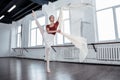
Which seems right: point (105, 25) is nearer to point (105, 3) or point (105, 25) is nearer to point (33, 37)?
point (105, 3)

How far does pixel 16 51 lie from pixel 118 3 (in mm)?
9746

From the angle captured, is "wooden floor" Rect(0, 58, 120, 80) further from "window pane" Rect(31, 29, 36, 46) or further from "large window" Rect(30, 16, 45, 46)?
"window pane" Rect(31, 29, 36, 46)

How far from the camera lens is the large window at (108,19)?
5.06 meters

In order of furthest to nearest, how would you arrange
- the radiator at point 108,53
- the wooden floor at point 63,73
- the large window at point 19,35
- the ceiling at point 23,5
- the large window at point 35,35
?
the large window at point 19,35 < the large window at point 35,35 < the ceiling at point 23,5 < the radiator at point 108,53 < the wooden floor at point 63,73

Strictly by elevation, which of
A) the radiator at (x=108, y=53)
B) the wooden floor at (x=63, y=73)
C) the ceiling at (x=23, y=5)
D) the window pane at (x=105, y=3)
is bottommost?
the wooden floor at (x=63, y=73)

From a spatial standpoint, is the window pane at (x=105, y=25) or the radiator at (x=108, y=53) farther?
the window pane at (x=105, y=25)

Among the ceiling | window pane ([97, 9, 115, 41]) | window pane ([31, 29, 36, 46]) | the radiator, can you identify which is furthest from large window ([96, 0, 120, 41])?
window pane ([31, 29, 36, 46])

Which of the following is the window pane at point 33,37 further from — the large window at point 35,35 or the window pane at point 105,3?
the window pane at point 105,3

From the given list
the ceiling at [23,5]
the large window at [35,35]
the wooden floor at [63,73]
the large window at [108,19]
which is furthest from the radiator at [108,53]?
the large window at [35,35]

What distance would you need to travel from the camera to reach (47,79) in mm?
2572

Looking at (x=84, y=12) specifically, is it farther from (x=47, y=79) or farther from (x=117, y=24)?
(x=47, y=79)

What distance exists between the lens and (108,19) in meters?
5.36

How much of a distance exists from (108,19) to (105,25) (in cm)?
28

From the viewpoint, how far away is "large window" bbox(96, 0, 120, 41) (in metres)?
5.06
